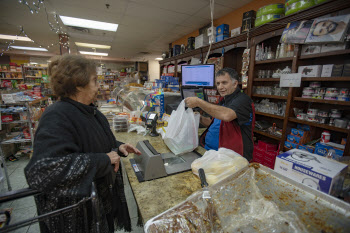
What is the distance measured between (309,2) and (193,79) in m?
1.79

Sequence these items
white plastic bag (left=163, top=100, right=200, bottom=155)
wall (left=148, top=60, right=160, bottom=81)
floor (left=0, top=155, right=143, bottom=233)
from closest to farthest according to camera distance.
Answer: white plastic bag (left=163, top=100, right=200, bottom=155) → floor (left=0, top=155, right=143, bottom=233) → wall (left=148, top=60, right=160, bottom=81)

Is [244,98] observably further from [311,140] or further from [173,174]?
[311,140]

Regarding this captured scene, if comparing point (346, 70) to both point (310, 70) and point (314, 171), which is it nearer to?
point (310, 70)

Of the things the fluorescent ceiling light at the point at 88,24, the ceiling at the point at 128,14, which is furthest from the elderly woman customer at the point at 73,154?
the fluorescent ceiling light at the point at 88,24

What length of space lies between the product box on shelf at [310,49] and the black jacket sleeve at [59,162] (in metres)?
2.78

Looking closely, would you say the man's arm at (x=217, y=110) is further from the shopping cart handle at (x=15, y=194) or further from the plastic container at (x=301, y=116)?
the plastic container at (x=301, y=116)

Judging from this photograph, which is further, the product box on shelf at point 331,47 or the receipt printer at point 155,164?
the product box on shelf at point 331,47

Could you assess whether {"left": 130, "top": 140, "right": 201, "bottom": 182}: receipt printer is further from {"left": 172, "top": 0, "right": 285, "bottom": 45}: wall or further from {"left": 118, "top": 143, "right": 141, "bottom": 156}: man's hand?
{"left": 172, "top": 0, "right": 285, "bottom": 45}: wall

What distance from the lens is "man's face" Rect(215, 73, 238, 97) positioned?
5.74 feet

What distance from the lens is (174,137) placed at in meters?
1.43

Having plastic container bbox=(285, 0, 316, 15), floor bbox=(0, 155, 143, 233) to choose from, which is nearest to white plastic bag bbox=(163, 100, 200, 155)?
floor bbox=(0, 155, 143, 233)

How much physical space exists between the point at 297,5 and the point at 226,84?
5.43 ft

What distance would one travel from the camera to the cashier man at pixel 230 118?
1.49m

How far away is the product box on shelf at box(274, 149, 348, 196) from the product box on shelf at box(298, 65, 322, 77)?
191 cm
